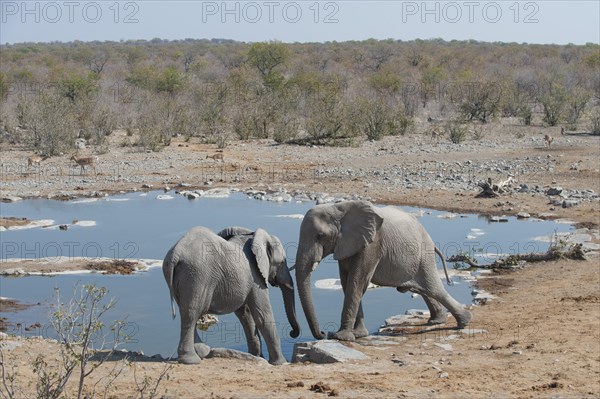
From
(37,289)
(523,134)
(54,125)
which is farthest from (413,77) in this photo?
(37,289)

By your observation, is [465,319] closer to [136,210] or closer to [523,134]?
[136,210]

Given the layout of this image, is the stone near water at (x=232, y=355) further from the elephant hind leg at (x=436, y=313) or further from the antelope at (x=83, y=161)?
the antelope at (x=83, y=161)

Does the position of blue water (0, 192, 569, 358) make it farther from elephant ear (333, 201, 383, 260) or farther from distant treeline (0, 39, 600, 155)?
distant treeline (0, 39, 600, 155)

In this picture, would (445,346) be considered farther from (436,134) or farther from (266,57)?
(266,57)

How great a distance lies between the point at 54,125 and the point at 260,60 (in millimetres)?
28071

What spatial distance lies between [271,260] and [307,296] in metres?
0.78

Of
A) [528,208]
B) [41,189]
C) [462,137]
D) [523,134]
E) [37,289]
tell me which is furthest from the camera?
[523,134]

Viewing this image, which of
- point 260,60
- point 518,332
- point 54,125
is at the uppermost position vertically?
point 260,60

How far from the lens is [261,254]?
9.03 m

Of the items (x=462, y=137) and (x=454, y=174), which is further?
(x=462, y=137)

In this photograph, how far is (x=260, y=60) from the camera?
52.9 meters

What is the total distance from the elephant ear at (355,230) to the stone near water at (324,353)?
133cm

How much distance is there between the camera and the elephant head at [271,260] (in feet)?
29.7

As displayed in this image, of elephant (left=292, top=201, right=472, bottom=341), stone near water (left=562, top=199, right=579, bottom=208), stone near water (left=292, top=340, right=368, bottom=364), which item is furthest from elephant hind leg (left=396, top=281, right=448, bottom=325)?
stone near water (left=562, top=199, right=579, bottom=208)
